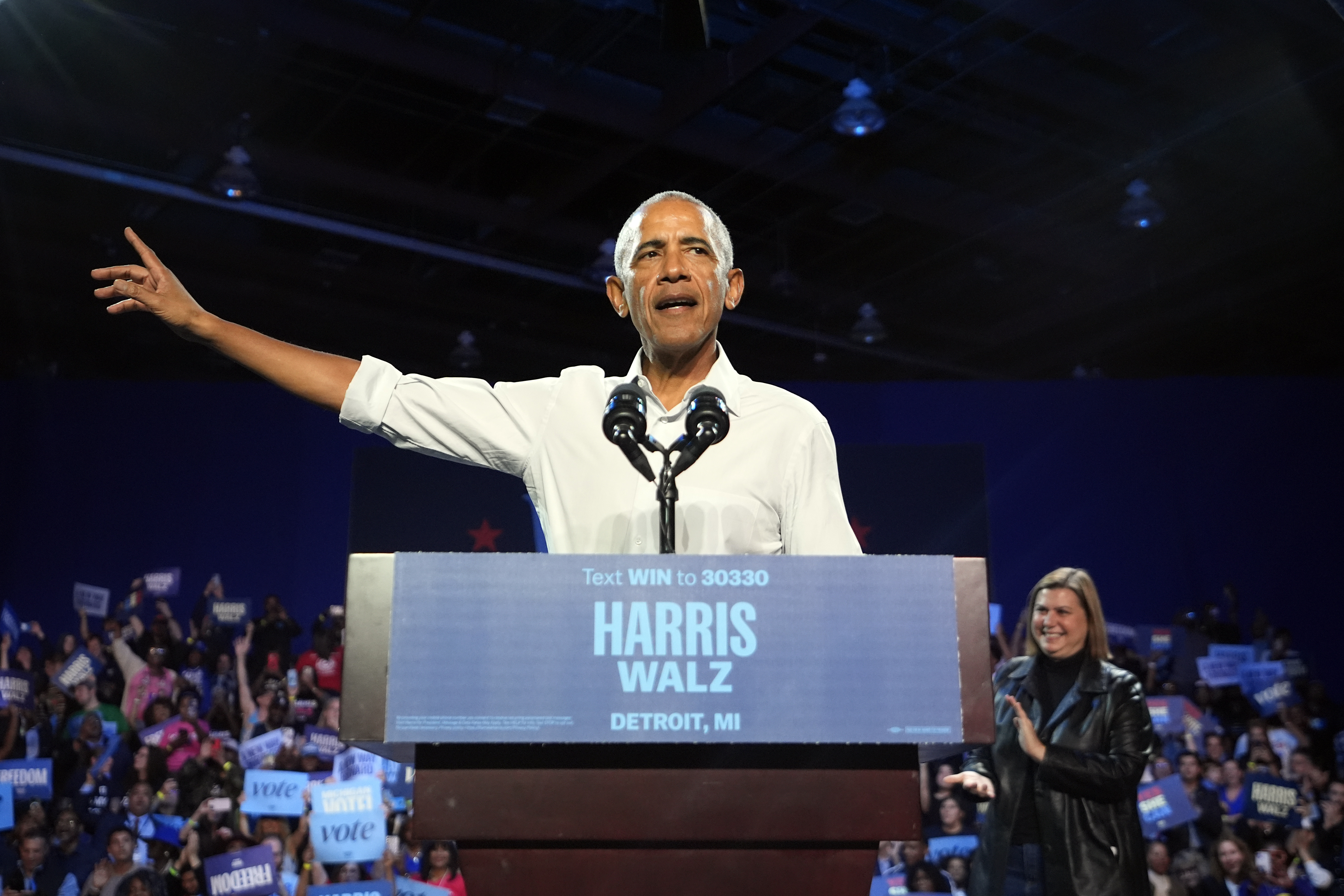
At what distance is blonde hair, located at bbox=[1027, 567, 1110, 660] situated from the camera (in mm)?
3008

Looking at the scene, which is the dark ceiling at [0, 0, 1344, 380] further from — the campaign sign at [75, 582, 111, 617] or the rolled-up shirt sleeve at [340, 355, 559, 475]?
the rolled-up shirt sleeve at [340, 355, 559, 475]

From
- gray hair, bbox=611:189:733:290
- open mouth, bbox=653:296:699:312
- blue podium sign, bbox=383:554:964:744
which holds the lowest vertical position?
blue podium sign, bbox=383:554:964:744

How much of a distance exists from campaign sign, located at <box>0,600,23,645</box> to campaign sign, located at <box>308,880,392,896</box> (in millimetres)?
4241

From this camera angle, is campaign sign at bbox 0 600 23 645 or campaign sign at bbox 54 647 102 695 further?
campaign sign at bbox 0 600 23 645

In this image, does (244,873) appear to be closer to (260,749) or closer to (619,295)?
(260,749)

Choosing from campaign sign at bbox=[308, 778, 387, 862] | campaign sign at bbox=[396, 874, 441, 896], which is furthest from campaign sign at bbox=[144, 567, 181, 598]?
campaign sign at bbox=[396, 874, 441, 896]

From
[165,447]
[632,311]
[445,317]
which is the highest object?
[445,317]

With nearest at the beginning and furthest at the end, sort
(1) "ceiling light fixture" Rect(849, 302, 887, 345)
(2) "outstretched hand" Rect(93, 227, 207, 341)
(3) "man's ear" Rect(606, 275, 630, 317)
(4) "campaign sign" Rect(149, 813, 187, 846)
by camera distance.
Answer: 1. (2) "outstretched hand" Rect(93, 227, 207, 341)
2. (3) "man's ear" Rect(606, 275, 630, 317)
3. (4) "campaign sign" Rect(149, 813, 187, 846)
4. (1) "ceiling light fixture" Rect(849, 302, 887, 345)

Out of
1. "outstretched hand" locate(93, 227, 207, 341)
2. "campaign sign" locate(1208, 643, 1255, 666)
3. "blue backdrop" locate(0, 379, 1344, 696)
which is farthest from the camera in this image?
"blue backdrop" locate(0, 379, 1344, 696)

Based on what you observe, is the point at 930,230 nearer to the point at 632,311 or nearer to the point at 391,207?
the point at 391,207

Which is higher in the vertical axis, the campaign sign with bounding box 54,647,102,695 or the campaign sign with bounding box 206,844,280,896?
the campaign sign with bounding box 54,647,102,695

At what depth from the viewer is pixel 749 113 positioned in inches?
328

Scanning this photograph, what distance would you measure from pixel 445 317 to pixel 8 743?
19.1 ft

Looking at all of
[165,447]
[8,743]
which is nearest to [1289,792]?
[8,743]
